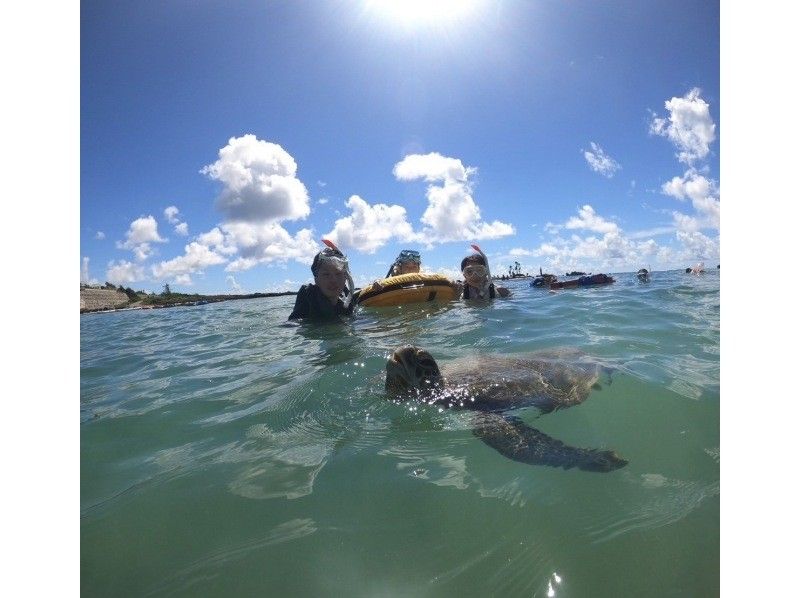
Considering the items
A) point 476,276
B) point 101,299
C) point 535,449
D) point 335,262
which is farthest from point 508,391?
point 101,299

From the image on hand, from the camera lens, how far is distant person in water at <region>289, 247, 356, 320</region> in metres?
8.52

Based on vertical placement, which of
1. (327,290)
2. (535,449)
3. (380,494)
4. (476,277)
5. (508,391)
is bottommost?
(380,494)

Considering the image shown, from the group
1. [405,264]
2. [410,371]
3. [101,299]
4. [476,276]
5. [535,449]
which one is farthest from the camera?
[101,299]

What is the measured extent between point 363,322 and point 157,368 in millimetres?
3829

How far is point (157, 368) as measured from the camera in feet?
19.0

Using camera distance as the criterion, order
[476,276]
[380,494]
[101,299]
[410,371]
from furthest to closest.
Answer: [101,299] < [476,276] < [410,371] < [380,494]

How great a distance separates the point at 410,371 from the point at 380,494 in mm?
1380

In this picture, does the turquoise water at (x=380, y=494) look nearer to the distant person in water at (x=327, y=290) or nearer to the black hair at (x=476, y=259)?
the distant person in water at (x=327, y=290)

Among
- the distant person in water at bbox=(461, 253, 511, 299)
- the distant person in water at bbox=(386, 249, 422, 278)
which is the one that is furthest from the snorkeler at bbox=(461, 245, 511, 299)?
the distant person in water at bbox=(386, 249, 422, 278)

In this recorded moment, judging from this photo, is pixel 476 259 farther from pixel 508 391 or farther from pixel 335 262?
pixel 508 391

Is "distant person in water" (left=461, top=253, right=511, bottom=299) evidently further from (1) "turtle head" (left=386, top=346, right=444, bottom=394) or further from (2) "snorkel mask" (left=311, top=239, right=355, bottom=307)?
(1) "turtle head" (left=386, top=346, right=444, bottom=394)

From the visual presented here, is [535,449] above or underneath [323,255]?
underneath

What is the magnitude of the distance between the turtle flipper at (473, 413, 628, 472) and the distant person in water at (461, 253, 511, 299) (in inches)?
325

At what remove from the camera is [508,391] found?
3.53m
